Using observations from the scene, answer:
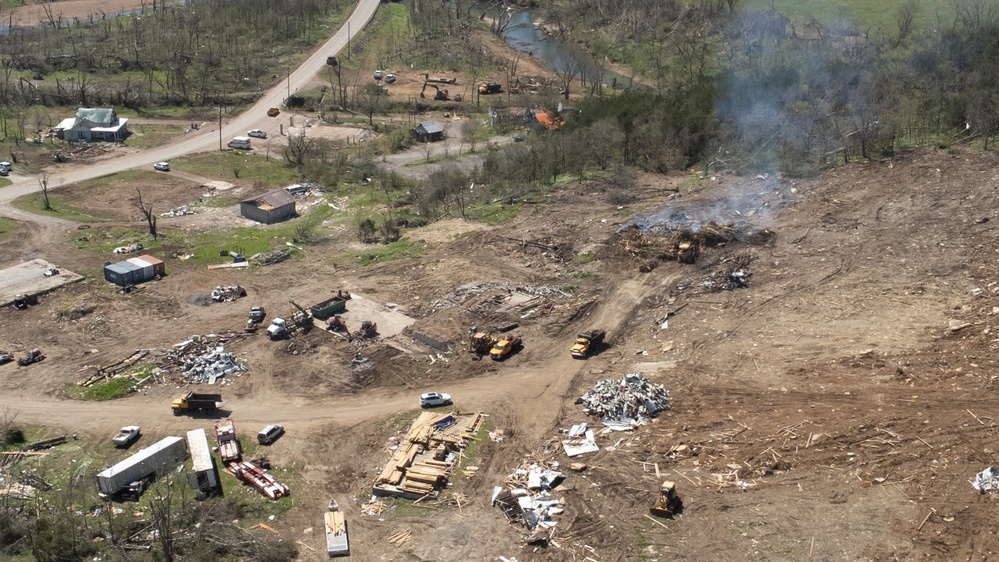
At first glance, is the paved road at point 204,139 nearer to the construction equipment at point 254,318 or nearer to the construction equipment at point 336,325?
the construction equipment at point 254,318

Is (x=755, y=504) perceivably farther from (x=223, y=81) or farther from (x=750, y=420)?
(x=223, y=81)

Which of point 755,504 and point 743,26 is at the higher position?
point 743,26

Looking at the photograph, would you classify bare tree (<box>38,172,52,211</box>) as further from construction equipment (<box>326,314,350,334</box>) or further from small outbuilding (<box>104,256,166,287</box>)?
construction equipment (<box>326,314,350,334</box>)

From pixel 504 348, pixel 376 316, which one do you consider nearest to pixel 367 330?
pixel 376 316

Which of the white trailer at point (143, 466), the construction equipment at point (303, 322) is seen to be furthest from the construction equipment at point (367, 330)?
the white trailer at point (143, 466)

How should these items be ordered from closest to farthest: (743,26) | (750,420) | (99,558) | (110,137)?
(99,558), (750,420), (110,137), (743,26)

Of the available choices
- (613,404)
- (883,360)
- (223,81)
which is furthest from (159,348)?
(223,81)
